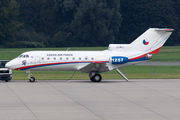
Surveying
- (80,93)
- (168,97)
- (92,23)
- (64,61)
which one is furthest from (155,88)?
(92,23)

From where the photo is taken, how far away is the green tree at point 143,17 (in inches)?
4003

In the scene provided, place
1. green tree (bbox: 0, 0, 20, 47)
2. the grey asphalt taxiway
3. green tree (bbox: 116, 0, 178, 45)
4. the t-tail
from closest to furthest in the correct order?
the grey asphalt taxiway
the t-tail
green tree (bbox: 0, 0, 20, 47)
green tree (bbox: 116, 0, 178, 45)

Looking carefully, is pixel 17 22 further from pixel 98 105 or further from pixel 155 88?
pixel 98 105

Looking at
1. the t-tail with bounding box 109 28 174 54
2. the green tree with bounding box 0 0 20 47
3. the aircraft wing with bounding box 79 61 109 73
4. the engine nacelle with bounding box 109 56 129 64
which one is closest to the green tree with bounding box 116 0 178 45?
the green tree with bounding box 0 0 20 47

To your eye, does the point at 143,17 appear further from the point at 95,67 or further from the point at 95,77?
the point at 95,67

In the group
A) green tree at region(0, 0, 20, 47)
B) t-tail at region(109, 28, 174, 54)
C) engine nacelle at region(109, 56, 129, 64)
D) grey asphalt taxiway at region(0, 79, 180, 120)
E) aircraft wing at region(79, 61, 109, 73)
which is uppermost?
green tree at region(0, 0, 20, 47)

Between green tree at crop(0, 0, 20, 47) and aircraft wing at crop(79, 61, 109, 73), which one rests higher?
green tree at crop(0, 0, 20, 47)

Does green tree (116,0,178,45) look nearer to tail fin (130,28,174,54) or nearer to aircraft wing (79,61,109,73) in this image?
tail fin (130,28,174,54)

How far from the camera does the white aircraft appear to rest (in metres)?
30.8

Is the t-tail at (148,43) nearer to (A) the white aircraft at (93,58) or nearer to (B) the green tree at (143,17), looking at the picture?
(A) the white aircraft at (93,58)

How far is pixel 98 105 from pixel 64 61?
496 inches

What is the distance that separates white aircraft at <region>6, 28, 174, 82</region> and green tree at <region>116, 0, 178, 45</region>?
228ft

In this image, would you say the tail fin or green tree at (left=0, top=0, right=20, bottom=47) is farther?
green tree at (left=0, top=0, right=20, bottom=47)

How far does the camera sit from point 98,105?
18.9 meters
